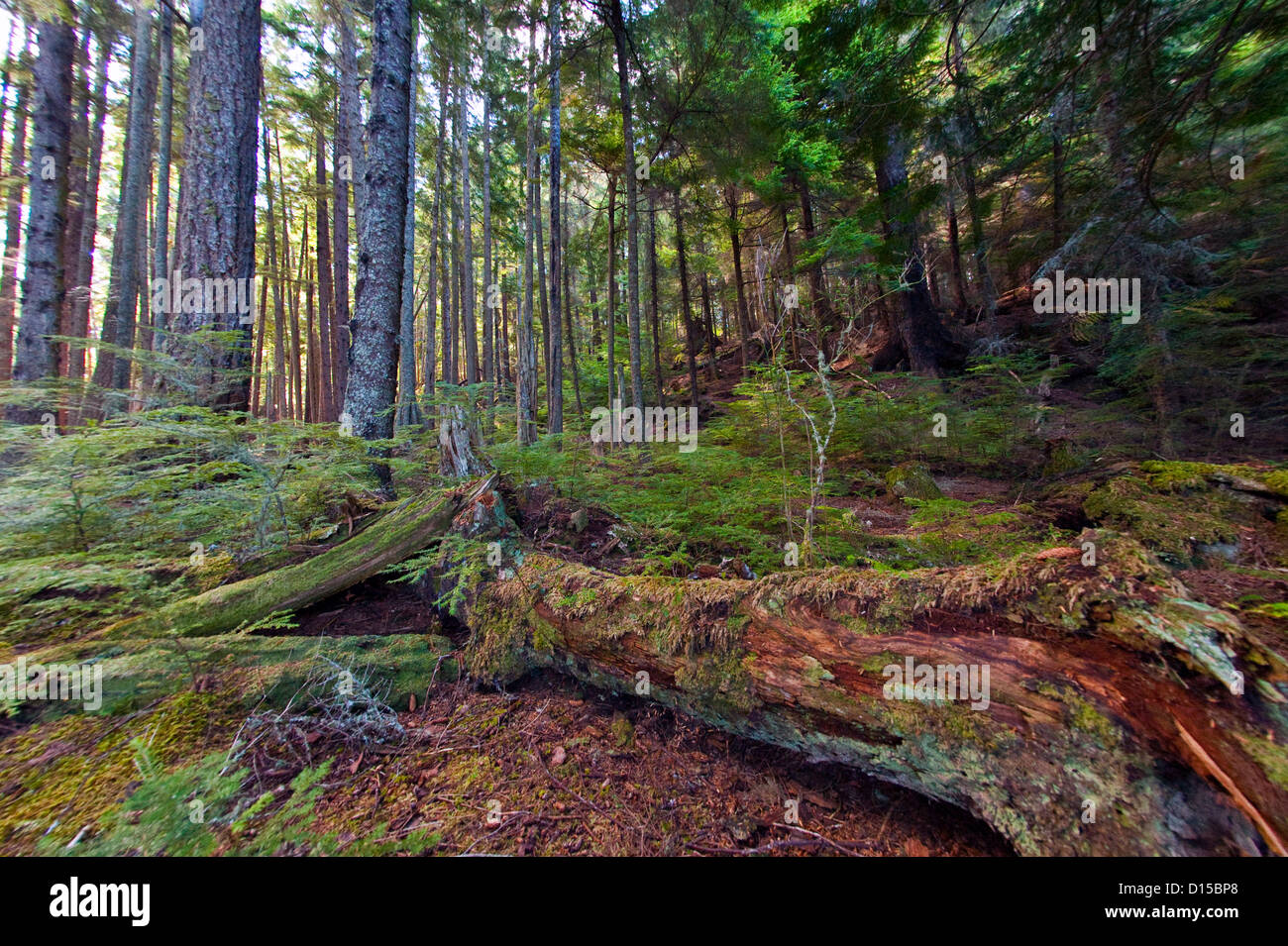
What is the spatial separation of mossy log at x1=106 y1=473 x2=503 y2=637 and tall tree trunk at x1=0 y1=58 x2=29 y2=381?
1554 centimetres

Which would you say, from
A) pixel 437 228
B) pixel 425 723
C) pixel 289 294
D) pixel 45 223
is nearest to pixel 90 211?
pixel 45 223

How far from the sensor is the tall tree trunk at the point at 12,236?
10.9 m

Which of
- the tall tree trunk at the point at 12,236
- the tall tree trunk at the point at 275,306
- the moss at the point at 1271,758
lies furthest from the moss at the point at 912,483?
the tall tree trunk at the point at 12,236

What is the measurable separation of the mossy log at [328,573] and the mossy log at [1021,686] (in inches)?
71.1

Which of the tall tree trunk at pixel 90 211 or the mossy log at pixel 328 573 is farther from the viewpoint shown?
the tall tree trunk at pixel 90 211

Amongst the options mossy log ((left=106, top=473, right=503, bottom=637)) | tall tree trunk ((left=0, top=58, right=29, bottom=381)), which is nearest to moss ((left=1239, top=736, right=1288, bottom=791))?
mossy log ((left=106, top=473, right=503, bottom=637))

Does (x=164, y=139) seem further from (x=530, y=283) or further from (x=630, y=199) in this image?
(x=630, y=199)

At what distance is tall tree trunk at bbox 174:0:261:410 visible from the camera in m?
4.38

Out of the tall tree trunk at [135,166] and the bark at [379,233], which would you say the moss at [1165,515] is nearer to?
the bark at [379,233]

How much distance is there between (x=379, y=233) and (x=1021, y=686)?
6325mm

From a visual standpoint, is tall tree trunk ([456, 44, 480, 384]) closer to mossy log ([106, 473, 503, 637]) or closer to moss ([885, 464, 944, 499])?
mossy log ([106, 473, 503, 637])

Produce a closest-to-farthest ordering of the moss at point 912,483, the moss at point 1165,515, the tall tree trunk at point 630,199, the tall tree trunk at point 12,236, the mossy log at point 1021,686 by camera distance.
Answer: the mossy log at point 1021,686 → the moss at point 1165,515 → the moss at point 912,483 → the tall tree trunk at point 630,199 → the tall tree trunk at point 12,236

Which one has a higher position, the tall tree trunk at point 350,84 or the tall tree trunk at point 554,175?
the tall tree trunk at point 350,84

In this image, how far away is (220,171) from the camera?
4449 millimetres
